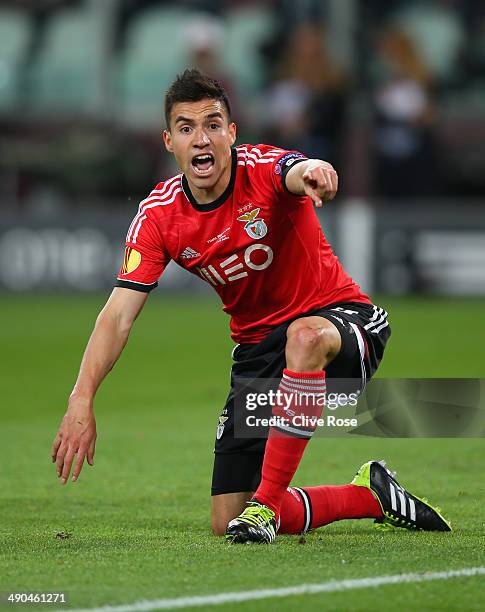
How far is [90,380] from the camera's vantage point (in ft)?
18.5

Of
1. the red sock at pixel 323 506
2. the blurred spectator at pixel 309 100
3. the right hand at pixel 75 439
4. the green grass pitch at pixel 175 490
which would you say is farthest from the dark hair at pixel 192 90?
Answer: the blurred spectator at pixel 309 100

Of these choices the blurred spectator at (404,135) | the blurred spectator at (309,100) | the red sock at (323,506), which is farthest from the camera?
the blurred spectator at (404,135)

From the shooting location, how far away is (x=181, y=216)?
6.06 metres

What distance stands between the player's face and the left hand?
2.27 ft

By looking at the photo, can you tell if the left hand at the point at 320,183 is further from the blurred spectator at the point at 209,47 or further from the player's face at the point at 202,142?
the blurred spectator at the point at 209,47

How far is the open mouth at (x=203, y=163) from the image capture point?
19.5 feet

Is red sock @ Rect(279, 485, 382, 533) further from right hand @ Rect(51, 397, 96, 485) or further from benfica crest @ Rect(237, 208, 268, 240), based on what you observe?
benfica crest @ Rect(237, 208, 268, 240)

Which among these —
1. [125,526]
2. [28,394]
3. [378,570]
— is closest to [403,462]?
[125,526]

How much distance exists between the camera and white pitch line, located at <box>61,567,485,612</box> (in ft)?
14.4

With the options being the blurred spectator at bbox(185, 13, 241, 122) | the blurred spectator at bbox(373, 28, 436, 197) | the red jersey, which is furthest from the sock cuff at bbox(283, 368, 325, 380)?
the blurred spectator at bbox(373, 28, 436, 197)

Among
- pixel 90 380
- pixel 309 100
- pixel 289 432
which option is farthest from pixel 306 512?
pixel 309 100

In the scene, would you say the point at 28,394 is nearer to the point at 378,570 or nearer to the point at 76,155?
the point at 378,570

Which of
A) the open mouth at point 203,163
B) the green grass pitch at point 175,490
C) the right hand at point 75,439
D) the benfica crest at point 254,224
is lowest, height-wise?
the green grass pitch at point 175,490

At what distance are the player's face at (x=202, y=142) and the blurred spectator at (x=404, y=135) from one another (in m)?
13.3
